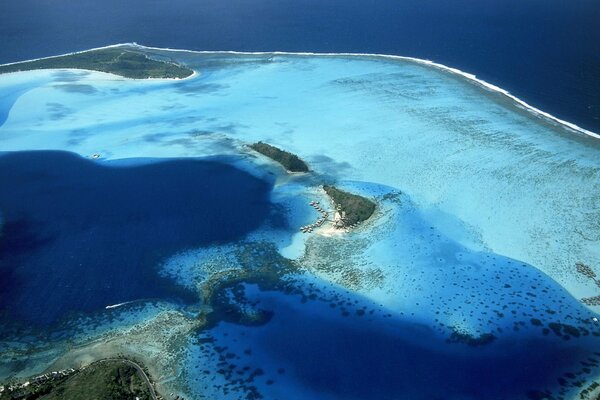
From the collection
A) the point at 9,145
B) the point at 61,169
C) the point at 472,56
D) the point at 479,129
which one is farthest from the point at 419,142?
the point at 9,145

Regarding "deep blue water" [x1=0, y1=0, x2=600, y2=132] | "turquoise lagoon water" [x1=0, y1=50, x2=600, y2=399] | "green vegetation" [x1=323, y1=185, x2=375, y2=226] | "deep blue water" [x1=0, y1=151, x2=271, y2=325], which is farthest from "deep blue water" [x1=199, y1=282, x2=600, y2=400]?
"deep blue water" [x1=0, y1=0, x2=600, y2=132]

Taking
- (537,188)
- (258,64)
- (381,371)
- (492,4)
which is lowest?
(381,371)

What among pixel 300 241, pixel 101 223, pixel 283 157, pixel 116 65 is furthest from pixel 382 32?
pixel 101 223

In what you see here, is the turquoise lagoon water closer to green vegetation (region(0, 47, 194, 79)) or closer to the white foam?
the white foam

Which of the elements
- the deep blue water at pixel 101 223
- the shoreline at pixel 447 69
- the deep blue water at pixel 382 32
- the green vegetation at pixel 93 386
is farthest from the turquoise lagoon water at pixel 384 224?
the deep blue water at pixel 382 32

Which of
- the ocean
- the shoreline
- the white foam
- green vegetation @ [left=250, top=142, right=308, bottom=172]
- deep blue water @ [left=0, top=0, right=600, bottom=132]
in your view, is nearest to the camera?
the ocean

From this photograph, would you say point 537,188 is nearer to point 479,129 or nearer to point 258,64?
point 479,129

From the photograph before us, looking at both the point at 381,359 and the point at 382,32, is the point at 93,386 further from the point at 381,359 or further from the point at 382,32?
the point at 382,32
